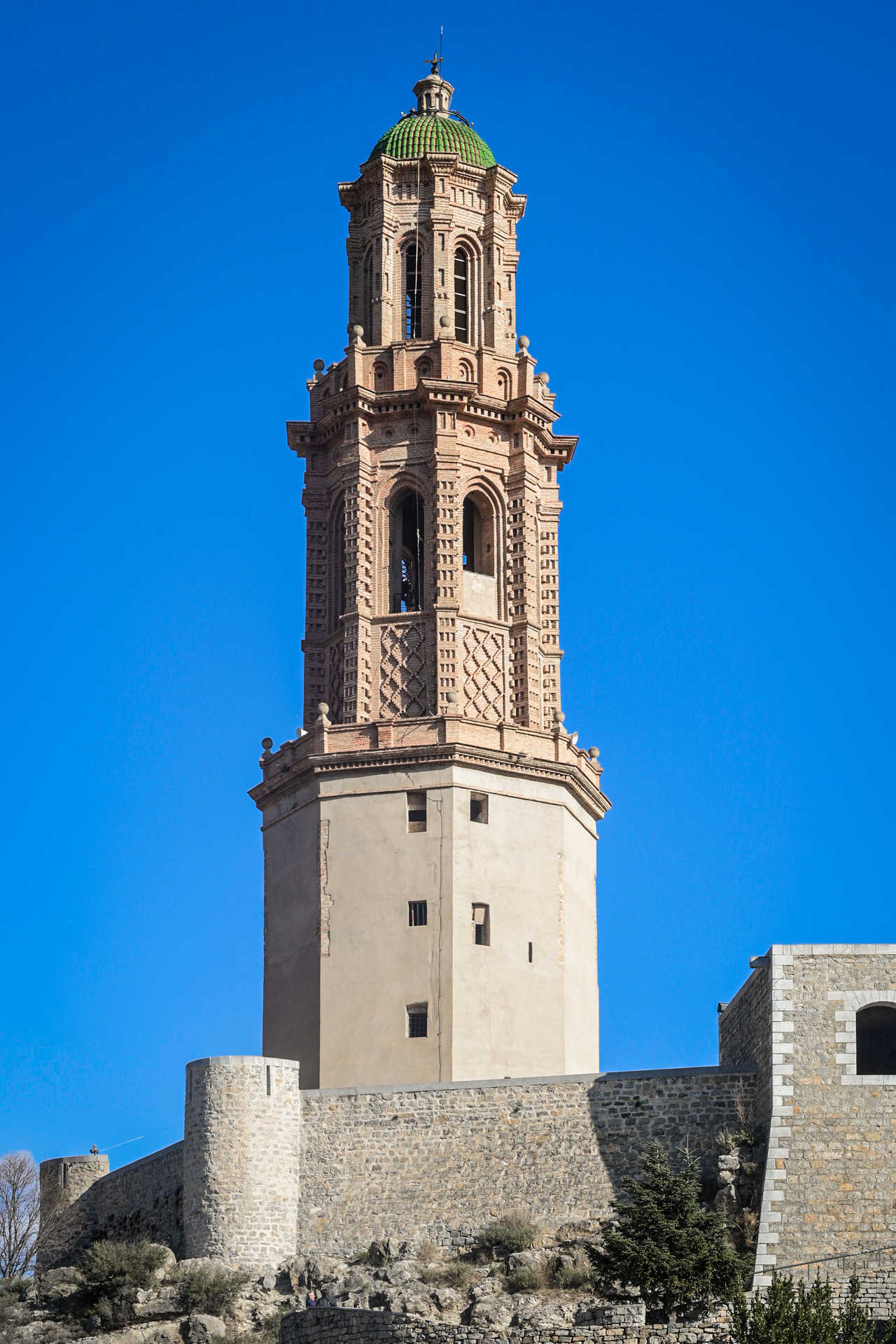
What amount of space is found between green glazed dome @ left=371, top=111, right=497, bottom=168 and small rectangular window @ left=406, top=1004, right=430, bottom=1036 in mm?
19440

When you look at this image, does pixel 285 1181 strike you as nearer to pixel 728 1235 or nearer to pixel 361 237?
pixel 728 1235

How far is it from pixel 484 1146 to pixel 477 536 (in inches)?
597

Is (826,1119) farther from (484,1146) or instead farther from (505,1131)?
(484,1146)

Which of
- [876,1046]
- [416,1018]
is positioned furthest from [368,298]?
[876,1046]

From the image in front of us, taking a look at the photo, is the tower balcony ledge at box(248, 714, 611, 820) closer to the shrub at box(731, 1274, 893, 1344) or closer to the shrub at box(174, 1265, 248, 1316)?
the shrub at box(174, 1265, 248, 1316)

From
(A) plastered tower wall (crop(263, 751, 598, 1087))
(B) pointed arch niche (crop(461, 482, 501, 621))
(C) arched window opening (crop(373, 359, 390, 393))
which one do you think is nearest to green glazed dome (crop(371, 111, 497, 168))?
(C) arched window opening (crop(373, 359, 390, 393))

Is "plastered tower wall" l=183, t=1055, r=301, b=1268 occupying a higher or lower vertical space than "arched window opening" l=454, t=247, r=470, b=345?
lower

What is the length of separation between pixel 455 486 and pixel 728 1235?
62.2ft

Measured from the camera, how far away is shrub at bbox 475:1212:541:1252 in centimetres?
4556

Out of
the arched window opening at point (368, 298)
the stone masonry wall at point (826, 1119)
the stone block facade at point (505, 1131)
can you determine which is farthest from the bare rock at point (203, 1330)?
the arched window opening at point (368, 298)

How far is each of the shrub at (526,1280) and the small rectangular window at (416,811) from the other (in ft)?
37.0

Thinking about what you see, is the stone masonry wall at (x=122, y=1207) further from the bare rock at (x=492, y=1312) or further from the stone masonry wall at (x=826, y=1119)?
the stone masonry wall at (x=826, y=1119)

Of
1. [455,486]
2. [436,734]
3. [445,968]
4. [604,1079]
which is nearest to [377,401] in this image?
[455,486]

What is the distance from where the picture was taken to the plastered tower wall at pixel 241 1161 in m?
47.1
